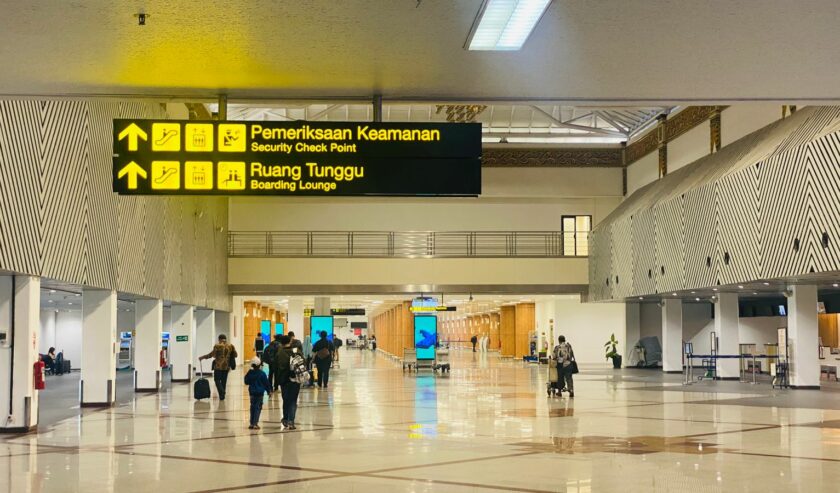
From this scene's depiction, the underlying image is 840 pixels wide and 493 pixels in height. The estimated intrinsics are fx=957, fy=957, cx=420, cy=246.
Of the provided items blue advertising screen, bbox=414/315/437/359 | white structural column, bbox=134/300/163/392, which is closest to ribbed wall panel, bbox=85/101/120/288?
white structural column, bbox=134/300/163/392

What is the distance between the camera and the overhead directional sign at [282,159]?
8.82m

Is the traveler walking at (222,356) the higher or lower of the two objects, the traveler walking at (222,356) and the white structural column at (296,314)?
the lower

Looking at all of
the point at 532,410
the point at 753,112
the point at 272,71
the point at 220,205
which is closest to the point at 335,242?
the point at 220,205

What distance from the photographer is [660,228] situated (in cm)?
3042

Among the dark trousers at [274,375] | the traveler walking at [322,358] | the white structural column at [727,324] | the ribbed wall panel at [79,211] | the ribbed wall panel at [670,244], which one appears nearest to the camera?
the ribbed wall panel at [79,211]

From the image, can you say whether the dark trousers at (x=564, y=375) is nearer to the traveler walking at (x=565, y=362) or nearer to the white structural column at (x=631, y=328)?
the traveler walking at (x=565, y=362)

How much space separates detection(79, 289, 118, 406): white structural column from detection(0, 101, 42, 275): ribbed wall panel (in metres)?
5.26

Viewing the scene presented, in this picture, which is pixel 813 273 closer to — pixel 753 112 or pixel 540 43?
pixel 753 112

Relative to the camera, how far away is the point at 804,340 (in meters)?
26.0

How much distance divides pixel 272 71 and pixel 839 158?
14.6 meters

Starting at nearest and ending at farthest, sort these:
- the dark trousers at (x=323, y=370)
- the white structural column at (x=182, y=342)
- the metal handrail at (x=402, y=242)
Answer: the dark trousers at (x=323, y=370) → the white structural column at (x=182, y=342) → the metal handrail at (x=402, y=242)

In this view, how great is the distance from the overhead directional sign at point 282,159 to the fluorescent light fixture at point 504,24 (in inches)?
65.3

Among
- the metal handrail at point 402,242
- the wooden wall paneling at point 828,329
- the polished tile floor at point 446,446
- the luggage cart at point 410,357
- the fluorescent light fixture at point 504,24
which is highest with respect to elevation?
the metal handrail at point 402,242

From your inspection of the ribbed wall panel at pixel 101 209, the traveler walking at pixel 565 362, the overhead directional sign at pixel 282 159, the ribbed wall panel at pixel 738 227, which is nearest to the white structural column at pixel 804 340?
the ribbed wall panel at pixel 738 227
